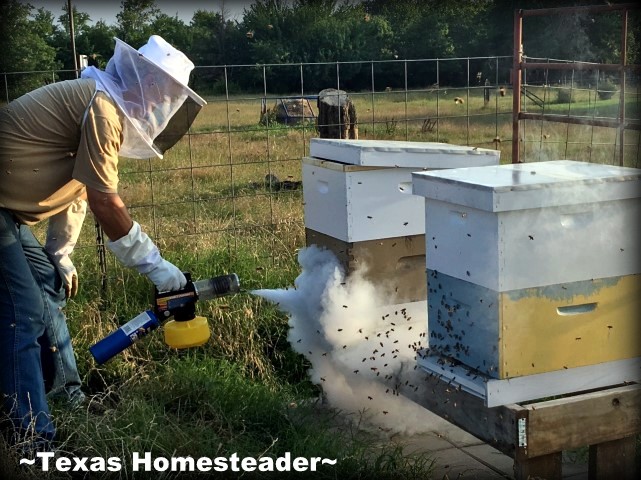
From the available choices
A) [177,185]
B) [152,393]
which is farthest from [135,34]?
[152,393]

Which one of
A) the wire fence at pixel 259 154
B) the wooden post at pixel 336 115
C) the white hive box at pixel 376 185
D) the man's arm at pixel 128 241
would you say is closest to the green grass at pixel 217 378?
the wire fence at pixel 259 154

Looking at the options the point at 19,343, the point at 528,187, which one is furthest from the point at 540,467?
the point at 19,343

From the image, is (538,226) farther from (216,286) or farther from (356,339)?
(216,286)

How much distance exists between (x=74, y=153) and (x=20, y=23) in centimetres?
396

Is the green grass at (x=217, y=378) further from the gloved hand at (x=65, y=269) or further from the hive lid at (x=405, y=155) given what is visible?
the hive lid at (x=405, y=155)

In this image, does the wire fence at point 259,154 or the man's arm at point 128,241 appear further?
the wire fence at point 259,154

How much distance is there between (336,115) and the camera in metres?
5.70

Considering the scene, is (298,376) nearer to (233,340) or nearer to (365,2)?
(233,340)

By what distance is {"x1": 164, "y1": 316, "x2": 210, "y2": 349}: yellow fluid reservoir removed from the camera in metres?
2.94

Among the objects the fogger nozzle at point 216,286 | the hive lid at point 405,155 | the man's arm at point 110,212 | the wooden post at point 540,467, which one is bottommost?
the wooden post at point 540,467

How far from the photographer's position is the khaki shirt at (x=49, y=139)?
9.05ft

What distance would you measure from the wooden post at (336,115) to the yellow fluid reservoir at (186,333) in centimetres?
292

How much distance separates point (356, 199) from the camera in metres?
3.23

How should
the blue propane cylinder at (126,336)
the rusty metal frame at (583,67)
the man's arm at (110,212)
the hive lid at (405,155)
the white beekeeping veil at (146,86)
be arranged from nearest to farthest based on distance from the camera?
the man's arm at (110,212)
the white beekeeping veil at (146,86)
the blue propane cylinder at (126,336)
the hive lid at (405,155)
the rusty metal frame at (583,67)
